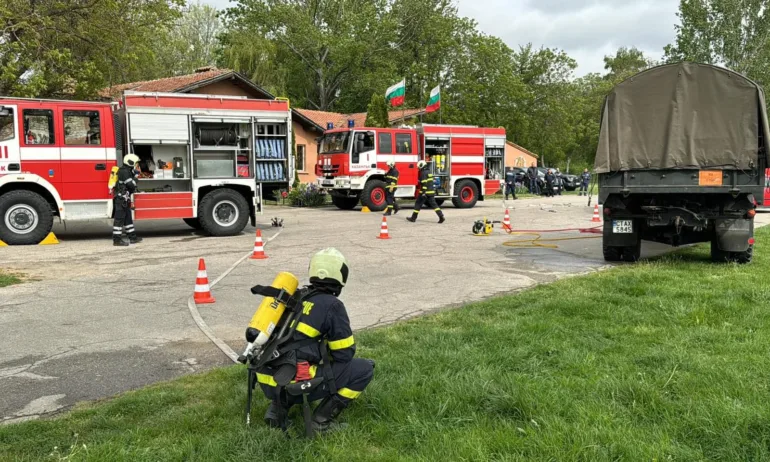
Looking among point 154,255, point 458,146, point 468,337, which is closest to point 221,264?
point 154,255

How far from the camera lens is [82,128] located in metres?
12.7

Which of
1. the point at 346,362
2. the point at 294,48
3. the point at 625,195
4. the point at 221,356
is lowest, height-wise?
the point at 221,356

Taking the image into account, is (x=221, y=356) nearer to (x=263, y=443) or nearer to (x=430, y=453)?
(x=263, y=443)

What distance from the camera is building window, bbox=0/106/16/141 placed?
1212 cm

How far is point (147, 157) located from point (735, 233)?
37.3 ft

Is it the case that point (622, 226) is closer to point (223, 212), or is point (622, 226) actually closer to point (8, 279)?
point (223, 212)

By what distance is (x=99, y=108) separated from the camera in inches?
504

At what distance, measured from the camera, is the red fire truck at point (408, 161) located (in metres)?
20.6

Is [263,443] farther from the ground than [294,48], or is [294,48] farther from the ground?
[294,48]

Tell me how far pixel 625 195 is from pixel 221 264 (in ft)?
21.1

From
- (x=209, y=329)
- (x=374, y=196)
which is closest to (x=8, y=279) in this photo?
(x=209, y=329)

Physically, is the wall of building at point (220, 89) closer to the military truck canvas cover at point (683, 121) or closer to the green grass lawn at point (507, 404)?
the military truck canvas cover at point (683, 121)

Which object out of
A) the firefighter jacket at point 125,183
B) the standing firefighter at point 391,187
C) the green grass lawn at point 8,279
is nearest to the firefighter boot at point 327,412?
the green grass lawn at point 8,279

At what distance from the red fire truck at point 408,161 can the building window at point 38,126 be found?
9.71 meters
